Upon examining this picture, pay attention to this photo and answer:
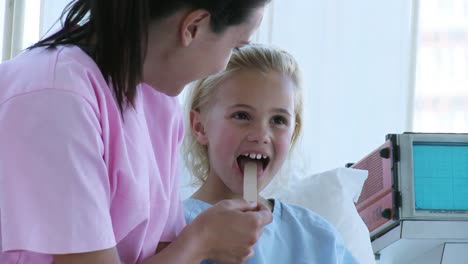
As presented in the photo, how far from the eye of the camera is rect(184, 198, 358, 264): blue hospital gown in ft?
5.23

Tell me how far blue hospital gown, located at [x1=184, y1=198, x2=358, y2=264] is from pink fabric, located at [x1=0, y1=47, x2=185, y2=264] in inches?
17.6

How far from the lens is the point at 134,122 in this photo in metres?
1.19

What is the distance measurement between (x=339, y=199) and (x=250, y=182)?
1.71 ft

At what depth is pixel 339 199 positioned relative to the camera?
6.61 feet

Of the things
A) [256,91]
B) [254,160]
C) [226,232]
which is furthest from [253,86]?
[226,232]

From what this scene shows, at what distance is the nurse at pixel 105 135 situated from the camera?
1.05 meters

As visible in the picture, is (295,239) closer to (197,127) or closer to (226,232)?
(197,127)

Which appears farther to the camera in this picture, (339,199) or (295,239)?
(339,199)

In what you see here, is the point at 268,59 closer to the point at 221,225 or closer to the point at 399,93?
the point at 221,225

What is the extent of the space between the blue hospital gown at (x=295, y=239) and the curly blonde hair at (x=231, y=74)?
0.50ft

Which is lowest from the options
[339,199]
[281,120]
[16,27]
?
[339,199]

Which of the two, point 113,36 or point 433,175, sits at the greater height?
point 113,36

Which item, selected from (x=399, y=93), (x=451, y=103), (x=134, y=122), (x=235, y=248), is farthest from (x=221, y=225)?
(x=451, y=103)

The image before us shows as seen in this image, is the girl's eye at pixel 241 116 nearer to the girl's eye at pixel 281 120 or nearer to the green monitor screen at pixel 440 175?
the girl's eye at pixel 281 120
